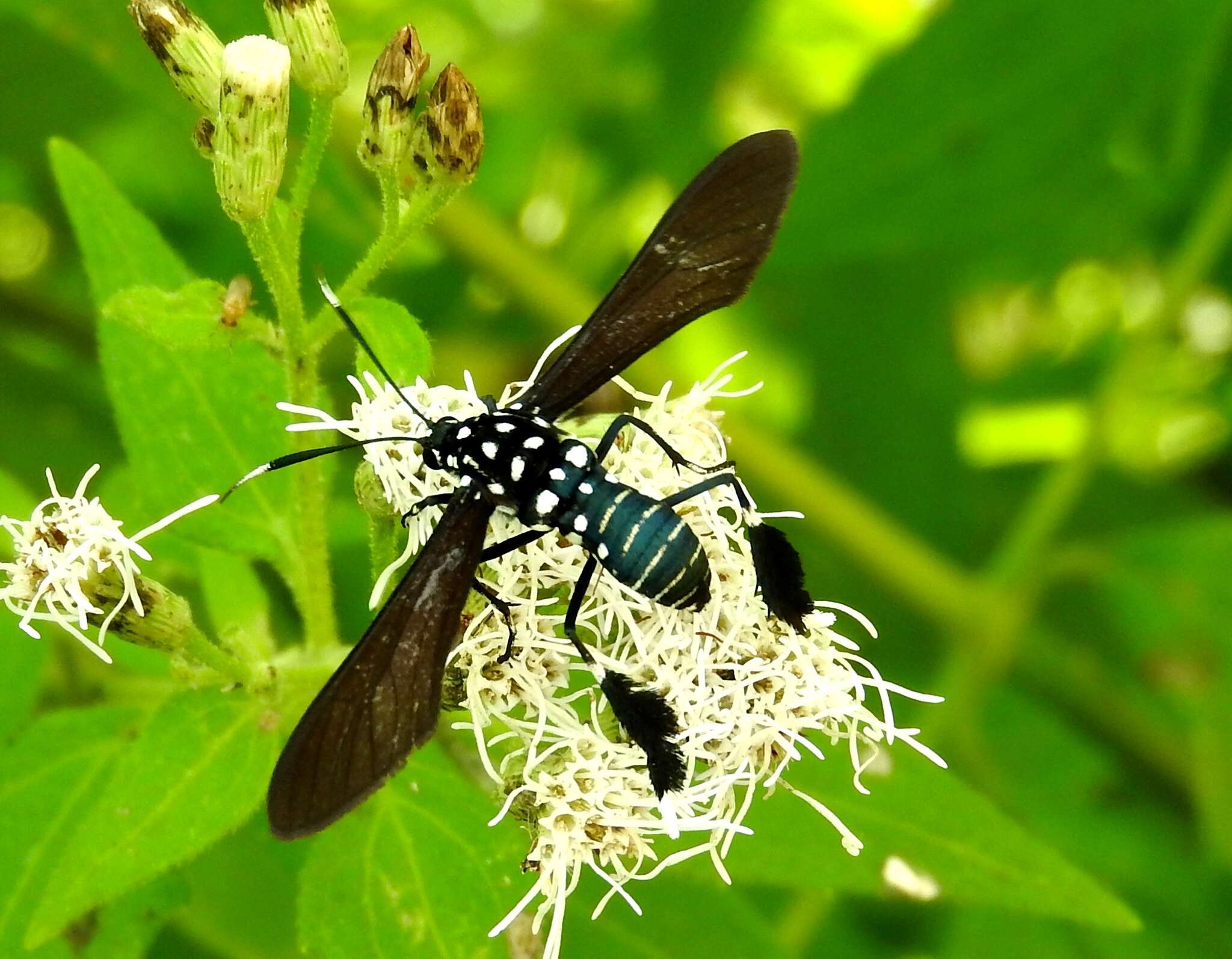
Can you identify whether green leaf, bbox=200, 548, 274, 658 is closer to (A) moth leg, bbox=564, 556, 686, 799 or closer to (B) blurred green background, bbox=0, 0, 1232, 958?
(B) blurred green background, bbox=0, 0, 1232, 958

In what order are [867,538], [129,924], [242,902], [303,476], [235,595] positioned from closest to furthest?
[303,476] < [129,924] < [235,595] < [242,902] < [867,538]

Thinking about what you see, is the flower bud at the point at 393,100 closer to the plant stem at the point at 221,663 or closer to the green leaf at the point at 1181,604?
the plant stem at the point at 221,663

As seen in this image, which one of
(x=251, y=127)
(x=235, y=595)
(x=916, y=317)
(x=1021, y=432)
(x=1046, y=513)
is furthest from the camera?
(x=1021, y=432)

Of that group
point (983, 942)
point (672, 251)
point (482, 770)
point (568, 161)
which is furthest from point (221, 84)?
point (983, 942)

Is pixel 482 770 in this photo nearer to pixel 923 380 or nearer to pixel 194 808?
pixel 194 808

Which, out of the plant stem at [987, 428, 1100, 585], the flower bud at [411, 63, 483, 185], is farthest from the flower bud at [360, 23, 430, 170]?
the plant stem at [987, 428, 1100, 585]

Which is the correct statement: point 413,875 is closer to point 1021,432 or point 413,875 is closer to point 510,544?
point 510,544

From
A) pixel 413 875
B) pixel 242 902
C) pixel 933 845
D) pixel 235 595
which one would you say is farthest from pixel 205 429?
pixel 933 845
